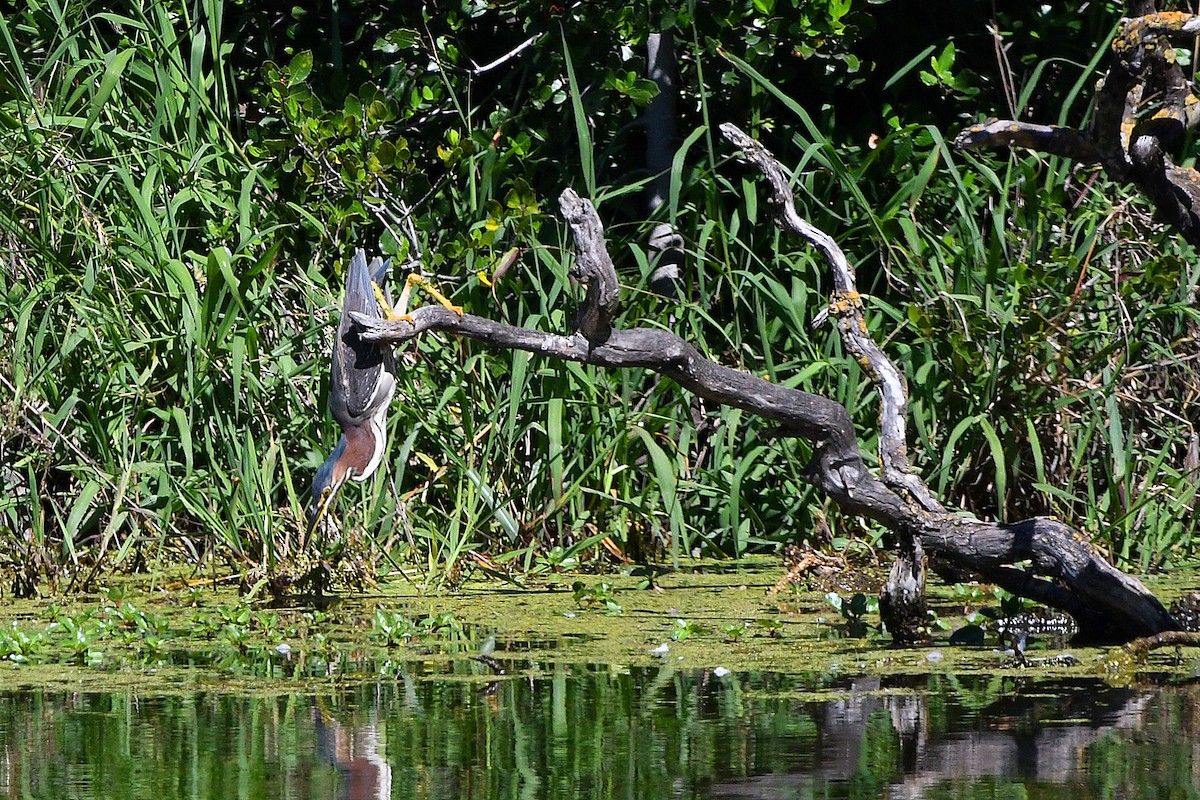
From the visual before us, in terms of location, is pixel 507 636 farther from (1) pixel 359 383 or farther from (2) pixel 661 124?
(2) pixel 661 124

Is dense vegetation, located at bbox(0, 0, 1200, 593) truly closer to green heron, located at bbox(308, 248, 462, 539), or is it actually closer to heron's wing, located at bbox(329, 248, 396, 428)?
green heron, located at bbox(308, 248, 462, 539)

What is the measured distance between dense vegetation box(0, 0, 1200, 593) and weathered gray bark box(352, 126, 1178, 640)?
666mm

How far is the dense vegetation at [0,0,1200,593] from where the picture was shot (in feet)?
15.1

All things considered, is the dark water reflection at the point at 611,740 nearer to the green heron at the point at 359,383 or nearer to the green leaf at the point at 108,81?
the green heron at the point at 359,383

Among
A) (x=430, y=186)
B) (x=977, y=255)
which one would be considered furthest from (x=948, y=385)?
(x=430, y=186)

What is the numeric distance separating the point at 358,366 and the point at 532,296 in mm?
1778

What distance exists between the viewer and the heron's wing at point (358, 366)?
346 cm

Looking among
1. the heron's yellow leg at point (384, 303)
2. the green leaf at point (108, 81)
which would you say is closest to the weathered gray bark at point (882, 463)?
the heron's yellow leg at point (384, 303)

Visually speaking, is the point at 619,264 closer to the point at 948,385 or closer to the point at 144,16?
the point at 948,385

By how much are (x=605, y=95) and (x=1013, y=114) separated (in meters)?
1.22

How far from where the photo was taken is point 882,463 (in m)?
3.72

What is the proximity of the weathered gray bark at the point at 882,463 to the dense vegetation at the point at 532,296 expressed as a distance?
0.67 m

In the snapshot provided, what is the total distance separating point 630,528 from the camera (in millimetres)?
4789

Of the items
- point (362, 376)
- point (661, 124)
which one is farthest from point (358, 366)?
point (661, 124)
